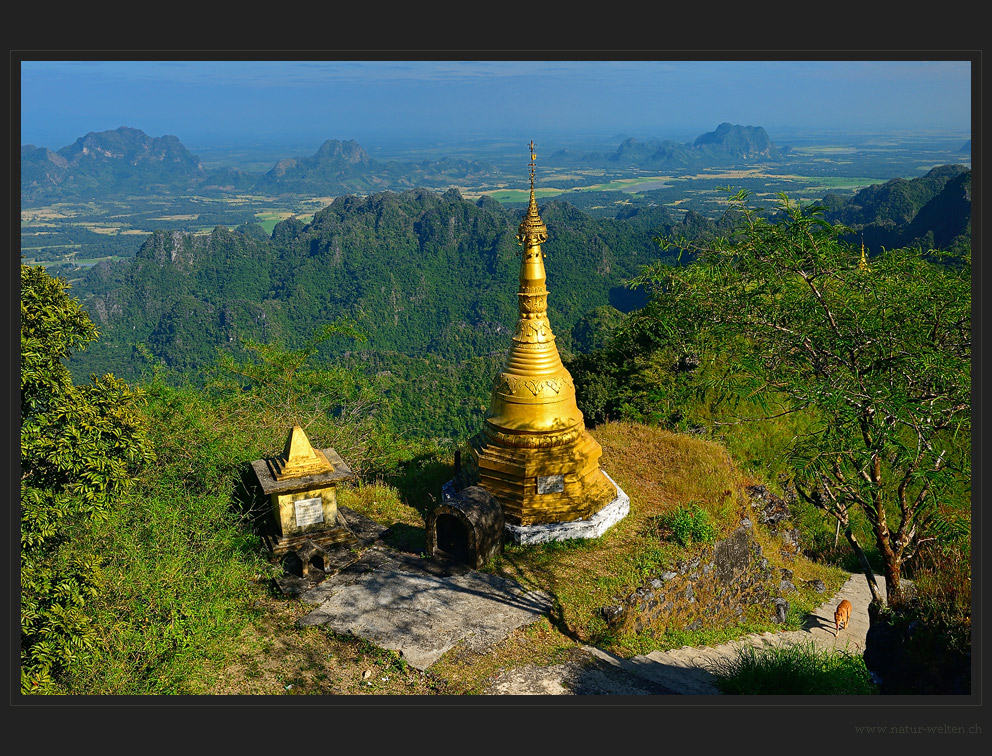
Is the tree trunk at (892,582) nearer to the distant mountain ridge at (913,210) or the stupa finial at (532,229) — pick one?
the stupa finial at (532,229)

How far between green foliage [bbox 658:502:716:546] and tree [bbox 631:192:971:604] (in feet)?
8.01

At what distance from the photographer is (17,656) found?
5.93m

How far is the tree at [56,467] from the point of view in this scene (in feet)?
22.2

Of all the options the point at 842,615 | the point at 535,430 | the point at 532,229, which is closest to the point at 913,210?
the point at 842,615

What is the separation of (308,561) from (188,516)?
1.99 m

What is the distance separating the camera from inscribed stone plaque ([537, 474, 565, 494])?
12422 millimetres

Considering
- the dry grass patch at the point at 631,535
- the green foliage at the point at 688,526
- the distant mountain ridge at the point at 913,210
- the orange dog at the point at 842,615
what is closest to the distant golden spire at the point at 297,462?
the dry grass patch at the point at 631,535

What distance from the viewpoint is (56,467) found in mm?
7051

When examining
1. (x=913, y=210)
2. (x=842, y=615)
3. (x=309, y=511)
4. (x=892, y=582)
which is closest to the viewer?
(x=892, y=582)

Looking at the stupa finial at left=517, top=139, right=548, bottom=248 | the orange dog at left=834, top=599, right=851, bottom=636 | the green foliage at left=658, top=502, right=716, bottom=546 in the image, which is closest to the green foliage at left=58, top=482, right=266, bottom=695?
the stupa finial at left=517, top=139, right=548, bottom=248

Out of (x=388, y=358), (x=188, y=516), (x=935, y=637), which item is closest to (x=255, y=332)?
(x=388, y=358)

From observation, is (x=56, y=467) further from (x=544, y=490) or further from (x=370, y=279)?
(x=370, y=279)

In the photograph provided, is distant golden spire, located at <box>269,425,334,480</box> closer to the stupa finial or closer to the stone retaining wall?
the stupa finial

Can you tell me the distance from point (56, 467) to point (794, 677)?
864cm
